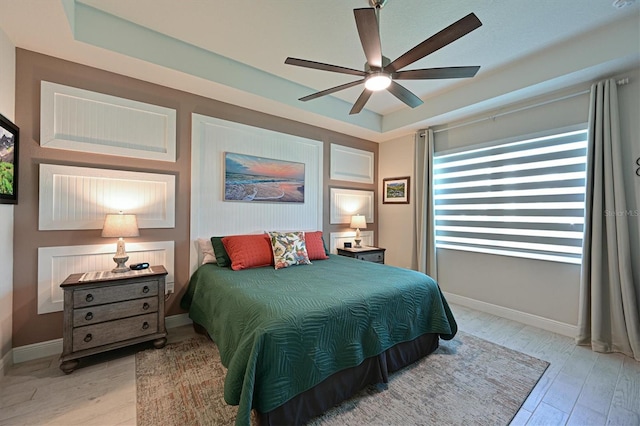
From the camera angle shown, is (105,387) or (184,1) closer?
(105,387)

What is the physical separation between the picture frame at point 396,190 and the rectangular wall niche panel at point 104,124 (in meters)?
3.40

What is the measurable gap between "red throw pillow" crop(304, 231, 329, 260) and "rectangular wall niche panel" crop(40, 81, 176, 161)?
70.7 inches

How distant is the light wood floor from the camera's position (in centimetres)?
164

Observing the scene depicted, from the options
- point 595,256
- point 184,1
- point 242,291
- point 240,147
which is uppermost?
point 184,1

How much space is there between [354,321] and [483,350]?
158cm

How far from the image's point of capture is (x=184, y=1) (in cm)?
207

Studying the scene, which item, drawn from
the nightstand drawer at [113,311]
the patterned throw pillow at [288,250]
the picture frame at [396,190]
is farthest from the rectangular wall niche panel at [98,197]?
the picture frame at [396,190]

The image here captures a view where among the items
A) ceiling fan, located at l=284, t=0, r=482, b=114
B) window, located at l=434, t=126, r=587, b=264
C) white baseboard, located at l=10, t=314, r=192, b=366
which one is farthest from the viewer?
window, located at l=434, t=126, r=587, b=264

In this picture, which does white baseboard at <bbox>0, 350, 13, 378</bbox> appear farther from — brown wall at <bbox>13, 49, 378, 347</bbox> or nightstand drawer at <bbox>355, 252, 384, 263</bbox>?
nightstand drawer at <bbox>355, 252, 384, 263</bbox>

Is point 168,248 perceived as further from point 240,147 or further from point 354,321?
point 354,321

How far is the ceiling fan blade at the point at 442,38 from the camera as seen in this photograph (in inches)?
57.9

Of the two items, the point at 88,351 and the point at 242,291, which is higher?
the point at 242,291

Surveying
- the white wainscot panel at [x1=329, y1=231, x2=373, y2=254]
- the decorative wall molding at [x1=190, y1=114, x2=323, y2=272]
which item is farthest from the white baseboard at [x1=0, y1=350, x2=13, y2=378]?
the white wainscot panel at [x1=329, y1=231, x2=373, y2=254]

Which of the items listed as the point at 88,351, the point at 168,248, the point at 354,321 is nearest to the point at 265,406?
the point at 354,321
